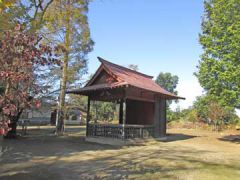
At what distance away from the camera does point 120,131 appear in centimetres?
1554

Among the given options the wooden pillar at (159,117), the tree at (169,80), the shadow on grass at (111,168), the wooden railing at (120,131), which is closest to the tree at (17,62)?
the shadow on grass at (111,168)

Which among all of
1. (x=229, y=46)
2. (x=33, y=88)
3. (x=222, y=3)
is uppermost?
(x=222, y=3)

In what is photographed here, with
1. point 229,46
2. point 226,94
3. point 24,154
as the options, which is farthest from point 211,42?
point 24,154

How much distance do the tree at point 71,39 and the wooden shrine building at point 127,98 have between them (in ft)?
10.5

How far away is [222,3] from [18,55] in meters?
18.6

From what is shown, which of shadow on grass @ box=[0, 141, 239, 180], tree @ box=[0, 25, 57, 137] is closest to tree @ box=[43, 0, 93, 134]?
shadow on grass @ box=[0, 141, 239, 180]

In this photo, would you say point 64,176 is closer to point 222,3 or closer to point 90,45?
point 90,45

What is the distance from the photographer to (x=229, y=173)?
8297mm

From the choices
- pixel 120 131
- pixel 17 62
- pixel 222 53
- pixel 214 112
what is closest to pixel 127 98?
pixel 120 131

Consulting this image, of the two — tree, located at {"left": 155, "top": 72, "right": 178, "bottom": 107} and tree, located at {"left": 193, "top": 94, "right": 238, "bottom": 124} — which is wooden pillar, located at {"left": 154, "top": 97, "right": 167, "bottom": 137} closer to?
tree, located at {"left": 193, "top": 94, "right": 238, "bottom": 124}

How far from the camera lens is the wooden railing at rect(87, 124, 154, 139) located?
15570mm

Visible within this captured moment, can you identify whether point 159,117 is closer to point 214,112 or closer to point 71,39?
point 71,39

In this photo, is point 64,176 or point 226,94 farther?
point 226,94

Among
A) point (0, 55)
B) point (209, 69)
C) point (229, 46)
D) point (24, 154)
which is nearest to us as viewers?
point (0, 55)
